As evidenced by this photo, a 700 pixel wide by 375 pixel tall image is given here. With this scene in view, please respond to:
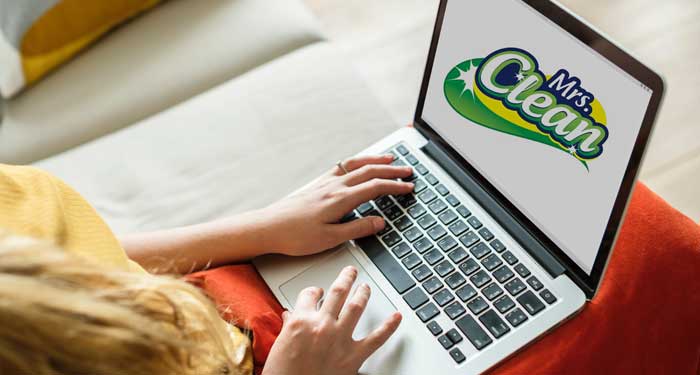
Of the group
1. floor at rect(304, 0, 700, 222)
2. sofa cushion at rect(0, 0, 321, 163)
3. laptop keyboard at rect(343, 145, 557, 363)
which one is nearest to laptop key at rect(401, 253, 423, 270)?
laptop keyboard at rect(343, 145, 557, 363)

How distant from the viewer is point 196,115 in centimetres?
117

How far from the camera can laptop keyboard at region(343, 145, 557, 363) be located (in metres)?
0.82

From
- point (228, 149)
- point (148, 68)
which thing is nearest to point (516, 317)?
point (228, 149)

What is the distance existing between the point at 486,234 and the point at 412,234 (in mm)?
93

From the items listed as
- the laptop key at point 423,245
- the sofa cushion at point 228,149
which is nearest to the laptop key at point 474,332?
the laptop key at point 423,245

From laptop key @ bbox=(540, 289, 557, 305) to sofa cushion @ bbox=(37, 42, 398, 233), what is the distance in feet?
1.26

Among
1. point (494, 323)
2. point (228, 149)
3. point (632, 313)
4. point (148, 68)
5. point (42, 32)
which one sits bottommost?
point (632, 313)

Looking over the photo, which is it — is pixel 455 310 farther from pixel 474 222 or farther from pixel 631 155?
pixel 631 155

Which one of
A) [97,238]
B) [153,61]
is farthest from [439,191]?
[153,61]

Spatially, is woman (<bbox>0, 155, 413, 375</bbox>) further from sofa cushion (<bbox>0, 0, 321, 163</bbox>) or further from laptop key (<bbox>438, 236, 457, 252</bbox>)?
sofa cushion (<bbox>0, 0, 321, 163</bbox>)

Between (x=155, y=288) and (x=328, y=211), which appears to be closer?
(x=155, y=288)

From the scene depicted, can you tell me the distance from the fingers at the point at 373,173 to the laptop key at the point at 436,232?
0.09 metres

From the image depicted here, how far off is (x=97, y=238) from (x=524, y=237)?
498 mm

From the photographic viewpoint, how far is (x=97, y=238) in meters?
0.80
